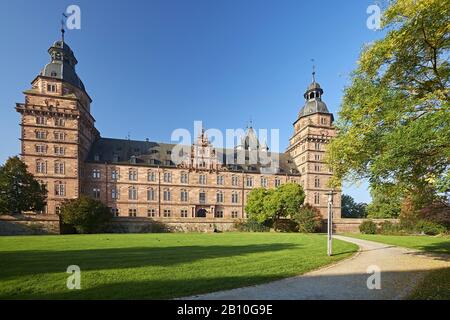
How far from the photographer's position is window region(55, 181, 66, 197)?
42062mm

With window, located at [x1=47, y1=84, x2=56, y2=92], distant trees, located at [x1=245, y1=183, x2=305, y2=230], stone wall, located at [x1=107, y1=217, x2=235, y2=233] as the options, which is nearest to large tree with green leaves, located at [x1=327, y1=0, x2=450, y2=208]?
distant trees, located at [x1=245, y1=183, x2=305, y2=230]

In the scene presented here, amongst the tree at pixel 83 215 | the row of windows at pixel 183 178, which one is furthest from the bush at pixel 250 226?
the tree at pixel 83 215

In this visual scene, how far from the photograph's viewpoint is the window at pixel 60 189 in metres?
42.1

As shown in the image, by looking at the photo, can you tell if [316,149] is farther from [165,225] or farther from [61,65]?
[61,65]

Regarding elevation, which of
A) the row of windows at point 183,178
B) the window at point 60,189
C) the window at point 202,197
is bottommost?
the window at point 202,197

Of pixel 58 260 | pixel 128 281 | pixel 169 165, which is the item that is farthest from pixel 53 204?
pixel 128 281

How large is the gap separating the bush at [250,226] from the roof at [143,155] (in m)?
12.3

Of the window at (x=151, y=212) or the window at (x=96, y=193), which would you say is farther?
the window at (x=151, y=212)

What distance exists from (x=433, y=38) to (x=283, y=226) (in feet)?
119

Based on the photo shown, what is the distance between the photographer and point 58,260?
40.8 ft

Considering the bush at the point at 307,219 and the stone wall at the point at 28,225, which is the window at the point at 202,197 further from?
the stone wall at the point at 28,225

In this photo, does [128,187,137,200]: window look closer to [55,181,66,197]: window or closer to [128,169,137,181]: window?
[128,169,137,181]: window

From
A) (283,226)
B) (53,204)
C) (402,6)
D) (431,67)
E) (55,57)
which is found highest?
(55,57)
